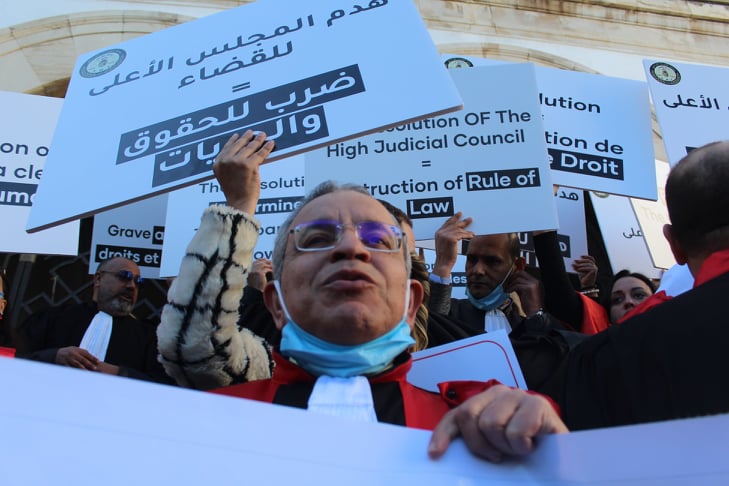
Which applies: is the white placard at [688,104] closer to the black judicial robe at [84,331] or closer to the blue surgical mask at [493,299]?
the blue surgical mask at [493,299]

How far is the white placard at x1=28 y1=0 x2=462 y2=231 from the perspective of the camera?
2.14m

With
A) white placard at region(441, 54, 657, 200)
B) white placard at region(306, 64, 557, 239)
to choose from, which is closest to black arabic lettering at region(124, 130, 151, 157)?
white placard at region(306, 64, 557, 239)

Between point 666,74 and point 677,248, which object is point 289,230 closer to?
point 677,248

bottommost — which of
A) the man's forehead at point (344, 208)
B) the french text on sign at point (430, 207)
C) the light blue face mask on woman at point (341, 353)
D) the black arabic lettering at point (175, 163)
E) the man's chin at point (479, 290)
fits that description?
the light blue face mask on woman at point (341, 353)

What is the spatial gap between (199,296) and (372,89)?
36.6 inches

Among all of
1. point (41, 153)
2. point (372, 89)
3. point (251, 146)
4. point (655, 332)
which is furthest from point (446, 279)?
point (41, 153)

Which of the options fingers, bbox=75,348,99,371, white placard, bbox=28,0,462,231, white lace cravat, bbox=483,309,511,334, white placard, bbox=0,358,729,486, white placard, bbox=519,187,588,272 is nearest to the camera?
white placard, bbox=0,358,729,486

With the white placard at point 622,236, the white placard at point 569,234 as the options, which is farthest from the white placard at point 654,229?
the white placard at point 569,234

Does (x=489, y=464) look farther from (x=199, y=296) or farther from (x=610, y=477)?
(x=199, y=296)

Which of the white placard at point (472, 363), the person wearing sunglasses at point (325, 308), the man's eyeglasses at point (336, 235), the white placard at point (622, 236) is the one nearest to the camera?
the person wearing sunglasses at point (325, 308)

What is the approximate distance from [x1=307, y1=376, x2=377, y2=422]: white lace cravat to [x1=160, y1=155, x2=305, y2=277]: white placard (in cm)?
229

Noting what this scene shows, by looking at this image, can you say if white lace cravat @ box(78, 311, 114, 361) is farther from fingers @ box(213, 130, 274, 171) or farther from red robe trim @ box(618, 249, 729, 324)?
red robe trim @ box(618, 249, 729, 324)

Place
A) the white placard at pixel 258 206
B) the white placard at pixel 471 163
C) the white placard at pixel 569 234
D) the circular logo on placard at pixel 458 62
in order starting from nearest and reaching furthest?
the white placard at pixel 471 163 → the white placard at pixel 258 206 → the circular logo on placard at pixel 458 62 → the white placard at pixel 569 234

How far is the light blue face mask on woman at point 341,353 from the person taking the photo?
4.87ft
